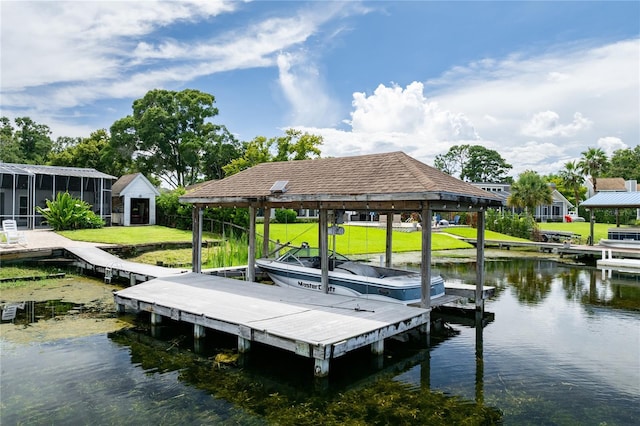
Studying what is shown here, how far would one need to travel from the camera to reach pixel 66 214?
26.1 m

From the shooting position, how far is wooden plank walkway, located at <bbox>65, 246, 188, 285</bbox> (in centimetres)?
1463

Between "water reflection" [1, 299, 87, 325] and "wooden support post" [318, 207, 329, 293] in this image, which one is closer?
"water reflection" [1, 299, 87, 325]

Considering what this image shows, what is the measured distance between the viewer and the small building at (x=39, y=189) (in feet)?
92.0

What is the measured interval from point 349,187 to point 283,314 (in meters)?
3.38

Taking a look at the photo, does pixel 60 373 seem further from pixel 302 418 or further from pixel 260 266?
pixel 260 266

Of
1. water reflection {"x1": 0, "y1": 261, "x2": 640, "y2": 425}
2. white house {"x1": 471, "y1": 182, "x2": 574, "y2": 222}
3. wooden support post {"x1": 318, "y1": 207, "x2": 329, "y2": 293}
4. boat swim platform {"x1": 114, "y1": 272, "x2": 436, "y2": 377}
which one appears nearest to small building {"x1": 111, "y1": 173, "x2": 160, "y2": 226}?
boat swim platform {"x1": 114, "y1": 272, "x2": 436, "y2": 377}

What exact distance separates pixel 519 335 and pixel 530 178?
1215 inches

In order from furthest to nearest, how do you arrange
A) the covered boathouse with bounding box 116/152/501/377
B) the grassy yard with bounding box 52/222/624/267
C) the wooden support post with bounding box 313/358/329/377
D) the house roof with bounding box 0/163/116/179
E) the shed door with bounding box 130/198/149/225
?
the shed door with bounding box 130/198/149/225 < the house roof with bounding box 0/163/116/179 < the grassy yard with bounding box 52/222/624/267 < the covered boathouse with bounding box 116/152/501/377 < the wooden support post with bounding box 313/358/329/377

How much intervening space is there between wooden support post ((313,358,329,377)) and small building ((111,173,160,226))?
28483 millimetres

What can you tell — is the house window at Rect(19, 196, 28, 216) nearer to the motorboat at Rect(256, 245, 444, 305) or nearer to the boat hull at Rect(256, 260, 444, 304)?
the motorboat at Rect(256, 245, 444, 305)

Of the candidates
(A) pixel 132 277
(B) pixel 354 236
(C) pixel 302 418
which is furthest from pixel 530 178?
(C) pixel 302 418

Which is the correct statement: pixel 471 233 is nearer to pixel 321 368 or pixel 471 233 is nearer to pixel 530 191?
pixel 530 191

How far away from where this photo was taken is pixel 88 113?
128ft

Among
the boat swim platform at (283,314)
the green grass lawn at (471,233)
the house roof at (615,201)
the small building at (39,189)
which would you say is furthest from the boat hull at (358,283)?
the green grass lawn at (471,233)
